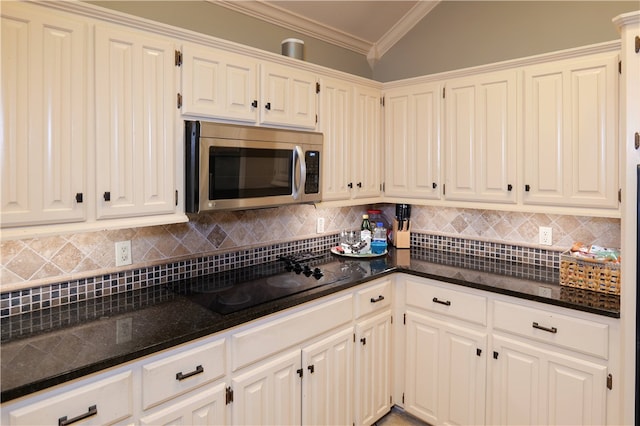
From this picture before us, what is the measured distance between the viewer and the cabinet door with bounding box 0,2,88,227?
1.41 meters

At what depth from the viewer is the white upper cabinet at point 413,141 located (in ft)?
8.93

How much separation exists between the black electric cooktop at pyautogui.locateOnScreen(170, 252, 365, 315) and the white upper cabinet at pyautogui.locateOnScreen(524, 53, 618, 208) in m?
1.20

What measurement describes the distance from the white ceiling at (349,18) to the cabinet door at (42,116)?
43.4 inches

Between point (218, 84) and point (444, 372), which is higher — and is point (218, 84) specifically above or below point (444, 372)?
above

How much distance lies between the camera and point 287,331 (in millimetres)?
1919

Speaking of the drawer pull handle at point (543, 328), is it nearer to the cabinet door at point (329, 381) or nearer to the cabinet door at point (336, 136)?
the cabinet door at point (329, 381)

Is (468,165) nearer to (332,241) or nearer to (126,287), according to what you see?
(332,241)

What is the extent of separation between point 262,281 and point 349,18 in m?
2.00

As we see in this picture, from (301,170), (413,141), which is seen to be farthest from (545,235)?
(301,170)

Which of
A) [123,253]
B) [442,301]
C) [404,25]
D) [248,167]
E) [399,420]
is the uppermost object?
[404,25]

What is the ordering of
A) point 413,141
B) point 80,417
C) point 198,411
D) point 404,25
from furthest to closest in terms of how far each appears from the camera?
point 404,25 → point 413,141 → point 198,411 → point 80,417

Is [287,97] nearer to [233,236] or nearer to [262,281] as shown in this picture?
[233,236]

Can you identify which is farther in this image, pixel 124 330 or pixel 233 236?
pixel 233 236

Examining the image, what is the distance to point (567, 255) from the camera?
2.18 meters
